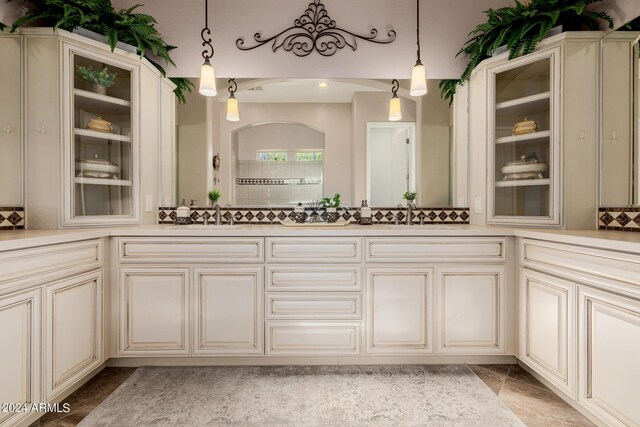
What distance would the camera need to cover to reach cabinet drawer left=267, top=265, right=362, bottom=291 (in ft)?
6.83

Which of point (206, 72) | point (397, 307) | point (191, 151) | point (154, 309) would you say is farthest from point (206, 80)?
point (397, 307)

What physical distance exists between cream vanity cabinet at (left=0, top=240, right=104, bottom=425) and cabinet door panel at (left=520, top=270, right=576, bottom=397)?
2.60 meters

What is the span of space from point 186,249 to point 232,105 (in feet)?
4.05

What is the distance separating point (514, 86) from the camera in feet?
7.58

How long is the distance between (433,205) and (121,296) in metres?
2.33

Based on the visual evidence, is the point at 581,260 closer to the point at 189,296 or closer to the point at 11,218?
the point at 189,296

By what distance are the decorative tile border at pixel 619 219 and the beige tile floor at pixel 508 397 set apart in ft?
3.48

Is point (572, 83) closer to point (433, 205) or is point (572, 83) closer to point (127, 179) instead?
point (433, 205)

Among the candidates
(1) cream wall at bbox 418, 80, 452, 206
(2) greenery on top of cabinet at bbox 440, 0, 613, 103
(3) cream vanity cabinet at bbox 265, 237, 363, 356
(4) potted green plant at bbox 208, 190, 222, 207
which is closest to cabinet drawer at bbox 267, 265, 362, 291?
(3) cream vanity cabinet at bbox 265, 237, 363, 356

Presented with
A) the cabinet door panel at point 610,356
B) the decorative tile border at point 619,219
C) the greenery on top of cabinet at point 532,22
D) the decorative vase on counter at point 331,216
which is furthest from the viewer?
the decorative vase on counter at point 331,216

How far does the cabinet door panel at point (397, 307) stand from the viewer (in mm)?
2084

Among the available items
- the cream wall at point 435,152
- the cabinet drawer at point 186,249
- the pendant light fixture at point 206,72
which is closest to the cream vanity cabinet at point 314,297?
the cabinet drawer at point 186,249

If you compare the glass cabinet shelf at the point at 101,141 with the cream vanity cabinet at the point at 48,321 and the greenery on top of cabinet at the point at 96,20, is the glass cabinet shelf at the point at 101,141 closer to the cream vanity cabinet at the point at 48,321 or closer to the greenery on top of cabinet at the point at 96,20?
the greenery on top of cabinet at the point at 96,20

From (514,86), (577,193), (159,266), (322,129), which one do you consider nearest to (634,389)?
(577,193)
